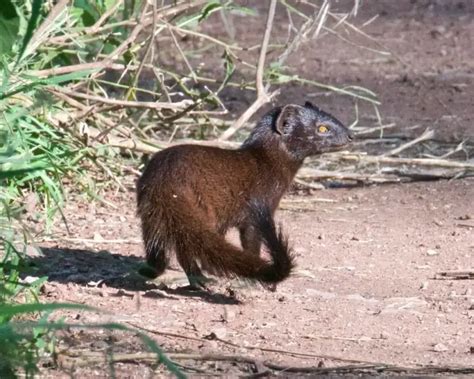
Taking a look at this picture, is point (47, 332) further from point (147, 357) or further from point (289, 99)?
point (289, 99)

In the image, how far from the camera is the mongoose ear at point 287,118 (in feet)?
17.8

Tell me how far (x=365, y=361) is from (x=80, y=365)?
34.7 inches

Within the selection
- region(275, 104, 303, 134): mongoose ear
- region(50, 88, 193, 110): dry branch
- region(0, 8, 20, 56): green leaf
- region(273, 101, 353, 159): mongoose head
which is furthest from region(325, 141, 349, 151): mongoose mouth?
region(0, 8, 20, 56): green leaf

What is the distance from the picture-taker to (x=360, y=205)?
628 cm

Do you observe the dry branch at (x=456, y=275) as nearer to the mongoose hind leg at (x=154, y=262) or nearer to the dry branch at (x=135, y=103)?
the mongoose hind leg at (x=154, y=262)

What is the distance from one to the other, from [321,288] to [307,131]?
96cm

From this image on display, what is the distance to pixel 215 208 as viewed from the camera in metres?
4.88

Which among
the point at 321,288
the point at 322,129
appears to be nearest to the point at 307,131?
the point at 322,129

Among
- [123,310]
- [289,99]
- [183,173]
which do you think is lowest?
[289,99]

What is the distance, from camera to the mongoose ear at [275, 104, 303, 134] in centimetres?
543

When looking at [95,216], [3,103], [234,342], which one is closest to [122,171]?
[95,216]

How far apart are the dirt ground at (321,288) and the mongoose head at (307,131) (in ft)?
1.39

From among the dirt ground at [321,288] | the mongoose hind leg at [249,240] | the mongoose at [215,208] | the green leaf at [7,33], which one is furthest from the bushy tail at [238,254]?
the green leaf at [7,33]

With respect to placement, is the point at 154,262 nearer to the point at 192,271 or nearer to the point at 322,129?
the point at 192,271
